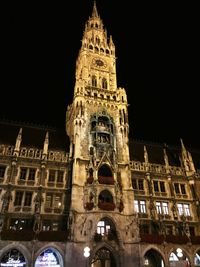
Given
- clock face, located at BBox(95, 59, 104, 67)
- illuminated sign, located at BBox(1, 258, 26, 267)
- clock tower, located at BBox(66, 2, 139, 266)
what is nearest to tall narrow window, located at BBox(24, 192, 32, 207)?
clock tower, located at BBox(66, 2, 139, 266)

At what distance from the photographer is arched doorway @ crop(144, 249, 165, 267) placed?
35.0 metres

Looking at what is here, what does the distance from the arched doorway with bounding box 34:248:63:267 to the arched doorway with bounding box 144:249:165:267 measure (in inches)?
538

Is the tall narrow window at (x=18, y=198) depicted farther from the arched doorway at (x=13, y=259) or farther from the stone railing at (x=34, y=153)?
the arched doorway at (x=13, y=259)

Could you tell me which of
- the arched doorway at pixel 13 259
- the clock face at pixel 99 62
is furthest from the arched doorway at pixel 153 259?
the clock face at pixel 99 62

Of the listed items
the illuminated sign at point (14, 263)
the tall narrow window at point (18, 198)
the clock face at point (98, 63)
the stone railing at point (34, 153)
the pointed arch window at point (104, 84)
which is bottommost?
the illuminated sign at point (14, 263)

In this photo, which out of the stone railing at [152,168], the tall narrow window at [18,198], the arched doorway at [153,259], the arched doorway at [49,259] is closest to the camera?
the arched doorway at [49,259]

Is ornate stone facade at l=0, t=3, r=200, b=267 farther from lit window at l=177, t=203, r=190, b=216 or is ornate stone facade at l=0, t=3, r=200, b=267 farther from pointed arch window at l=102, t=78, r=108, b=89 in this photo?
pointed arch window at l=102, t=78, r=108, b=89

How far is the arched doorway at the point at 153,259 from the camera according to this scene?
115 ft

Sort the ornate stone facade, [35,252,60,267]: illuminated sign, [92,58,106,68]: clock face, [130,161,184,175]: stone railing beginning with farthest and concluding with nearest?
[92,58,106,68]: clock face, [130,161,184,175]: stone railing, the ornate stone facade, [35,252,60,267]: illuminated sign

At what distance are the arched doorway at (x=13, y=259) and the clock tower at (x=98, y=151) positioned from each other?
6762 millimetres

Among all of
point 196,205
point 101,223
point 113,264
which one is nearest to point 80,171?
point 101,223

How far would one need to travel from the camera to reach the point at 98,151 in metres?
38.8

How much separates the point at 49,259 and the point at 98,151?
1672cm

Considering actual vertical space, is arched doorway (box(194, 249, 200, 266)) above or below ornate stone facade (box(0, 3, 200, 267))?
below
